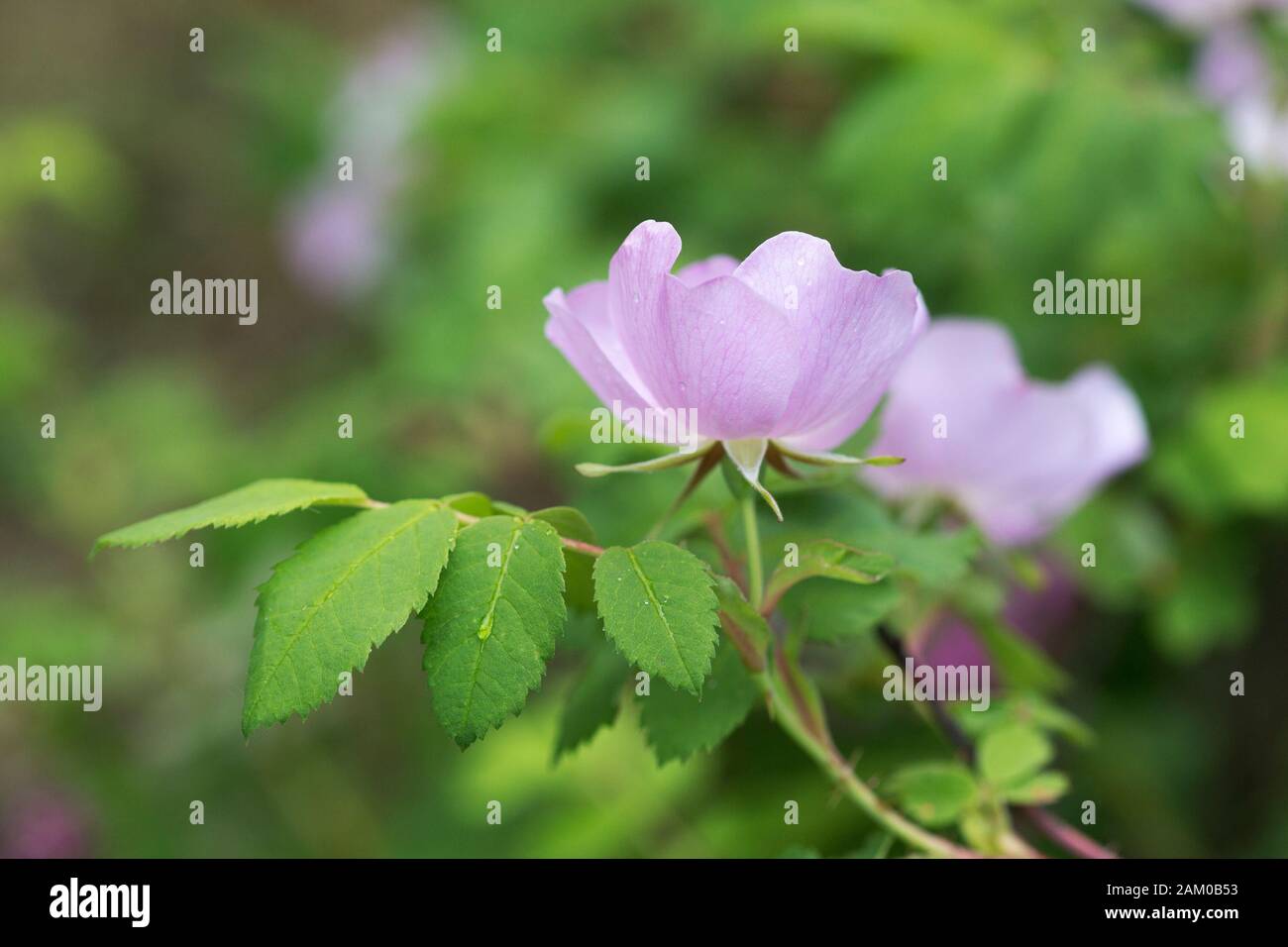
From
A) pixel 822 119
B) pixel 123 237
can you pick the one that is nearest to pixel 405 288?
pixel 822 119

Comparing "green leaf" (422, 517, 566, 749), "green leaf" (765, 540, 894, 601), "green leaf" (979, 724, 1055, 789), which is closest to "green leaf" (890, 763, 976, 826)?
"green leaf" (979, 724, 1055, 789)

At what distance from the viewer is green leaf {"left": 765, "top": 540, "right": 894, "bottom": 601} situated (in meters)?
0.61

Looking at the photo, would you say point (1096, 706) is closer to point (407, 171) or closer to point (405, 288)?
point (405, 288)

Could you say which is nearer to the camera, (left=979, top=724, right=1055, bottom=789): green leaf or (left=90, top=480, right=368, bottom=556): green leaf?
(left=90, top=480, right=368, bottom=556): green leaf

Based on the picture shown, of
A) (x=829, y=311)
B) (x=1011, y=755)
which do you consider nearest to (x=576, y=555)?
(x=829, y=311)

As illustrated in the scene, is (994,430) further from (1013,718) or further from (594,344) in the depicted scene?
(594,344)

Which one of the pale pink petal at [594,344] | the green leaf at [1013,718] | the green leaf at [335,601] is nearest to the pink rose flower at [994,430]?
the green leaf at [1013,718]

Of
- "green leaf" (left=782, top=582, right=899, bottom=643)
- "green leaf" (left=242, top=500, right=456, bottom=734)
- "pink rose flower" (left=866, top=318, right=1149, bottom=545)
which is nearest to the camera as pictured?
"green leaf" (left=242, top=500, right=456, bottom=734)

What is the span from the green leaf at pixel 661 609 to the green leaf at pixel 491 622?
0.02 m

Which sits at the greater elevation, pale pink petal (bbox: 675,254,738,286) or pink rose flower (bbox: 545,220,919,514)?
pale pink petal (bbox: 675,254,738,286)

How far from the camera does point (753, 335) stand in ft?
1.88

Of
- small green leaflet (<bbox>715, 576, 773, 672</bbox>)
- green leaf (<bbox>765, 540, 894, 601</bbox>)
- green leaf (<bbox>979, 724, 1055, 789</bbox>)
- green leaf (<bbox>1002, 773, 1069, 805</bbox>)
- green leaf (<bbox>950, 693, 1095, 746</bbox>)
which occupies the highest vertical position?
green leaf (<bbox>765, 540, 894, 601</bbox>)

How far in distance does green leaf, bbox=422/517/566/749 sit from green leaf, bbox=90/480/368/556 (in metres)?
0.08

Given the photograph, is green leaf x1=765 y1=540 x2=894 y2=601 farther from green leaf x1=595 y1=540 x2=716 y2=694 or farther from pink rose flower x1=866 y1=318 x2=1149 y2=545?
pink rose flower x1=866 y1=318 x2=1149 y2=545
